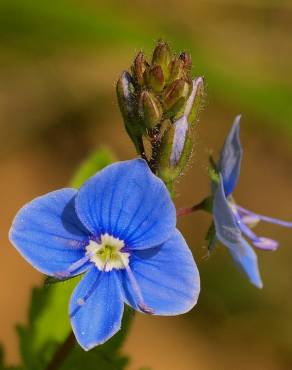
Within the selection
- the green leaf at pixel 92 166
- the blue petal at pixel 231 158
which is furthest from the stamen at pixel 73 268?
the green leaf at pixel 92 166

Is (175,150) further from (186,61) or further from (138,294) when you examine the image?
(138,294)

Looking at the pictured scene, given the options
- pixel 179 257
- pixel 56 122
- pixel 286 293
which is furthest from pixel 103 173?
pixel 56 122

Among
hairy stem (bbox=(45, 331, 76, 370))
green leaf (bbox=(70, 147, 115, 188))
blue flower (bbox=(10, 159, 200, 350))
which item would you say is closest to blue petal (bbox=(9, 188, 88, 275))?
blue flower (bbox=(10, 159, 200, 350))

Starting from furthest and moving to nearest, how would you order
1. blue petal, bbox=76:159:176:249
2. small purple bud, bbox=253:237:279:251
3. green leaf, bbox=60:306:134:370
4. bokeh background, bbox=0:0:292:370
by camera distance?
bokeh background, bbox=0:0:292:370 < green leaf, bbox=60:306:134:370 < small purple bud, bbox=253:237:279:251 < blue petal, bbox=76:159:176:249

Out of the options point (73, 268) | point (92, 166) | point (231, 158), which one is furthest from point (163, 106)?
point (92, 166)

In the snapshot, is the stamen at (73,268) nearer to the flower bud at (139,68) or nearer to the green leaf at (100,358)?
the green leaf at (100,358)

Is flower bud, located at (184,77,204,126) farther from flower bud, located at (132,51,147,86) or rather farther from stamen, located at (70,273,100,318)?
stamen, located at (70,273,100,318)
